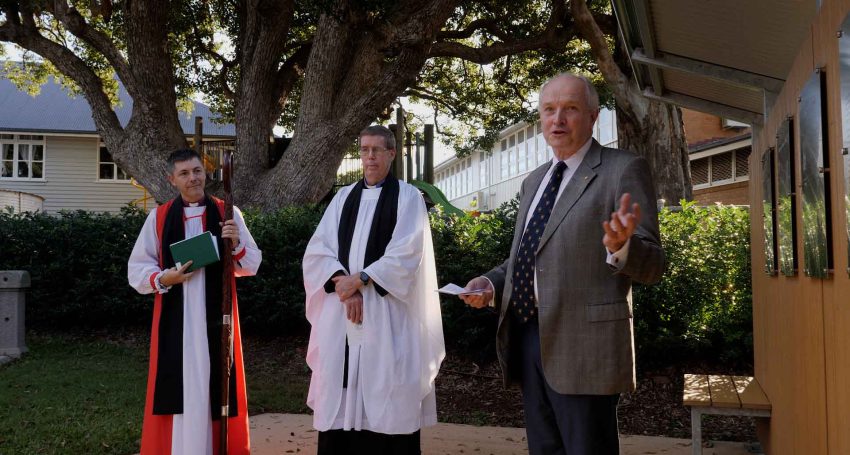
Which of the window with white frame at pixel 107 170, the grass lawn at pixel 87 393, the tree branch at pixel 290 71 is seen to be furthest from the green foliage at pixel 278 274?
the window with white frame at pixel 107 170

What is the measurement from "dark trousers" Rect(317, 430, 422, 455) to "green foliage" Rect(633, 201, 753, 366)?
4299 millimetres

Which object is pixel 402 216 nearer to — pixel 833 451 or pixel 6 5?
pixel 833 451

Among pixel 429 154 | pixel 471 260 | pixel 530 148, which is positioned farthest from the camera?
pixel 530 148

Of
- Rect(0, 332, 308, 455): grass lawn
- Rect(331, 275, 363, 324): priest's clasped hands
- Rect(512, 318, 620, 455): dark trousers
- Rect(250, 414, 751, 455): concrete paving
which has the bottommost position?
Rect(250, 414, 751, 455): concrete paving

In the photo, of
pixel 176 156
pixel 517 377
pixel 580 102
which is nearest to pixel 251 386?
pixel 176 156

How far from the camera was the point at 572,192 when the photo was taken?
3.21 m

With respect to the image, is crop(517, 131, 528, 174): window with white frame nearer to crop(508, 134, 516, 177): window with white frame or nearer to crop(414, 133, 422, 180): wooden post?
crop(508, 134, 516, 177): window with white frame

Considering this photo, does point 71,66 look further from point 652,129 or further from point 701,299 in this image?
point 701,299

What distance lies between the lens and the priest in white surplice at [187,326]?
16.7 ft

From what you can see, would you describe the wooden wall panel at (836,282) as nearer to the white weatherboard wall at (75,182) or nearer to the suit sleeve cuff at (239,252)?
the suit sleeve cuff at (239,252)

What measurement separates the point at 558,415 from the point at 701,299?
592 centimetres

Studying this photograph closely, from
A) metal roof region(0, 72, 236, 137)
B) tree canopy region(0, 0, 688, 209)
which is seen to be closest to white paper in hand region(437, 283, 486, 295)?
tree canopy region(0, 0, 688, 209)

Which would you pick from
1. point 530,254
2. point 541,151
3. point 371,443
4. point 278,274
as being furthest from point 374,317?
point 541,151

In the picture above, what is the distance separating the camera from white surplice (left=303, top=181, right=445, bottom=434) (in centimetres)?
477
